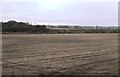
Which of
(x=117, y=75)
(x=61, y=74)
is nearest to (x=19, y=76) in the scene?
(x=61, y=74)

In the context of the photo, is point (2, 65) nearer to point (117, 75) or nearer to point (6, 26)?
point (117, 75)

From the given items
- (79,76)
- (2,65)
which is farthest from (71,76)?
(2,65)

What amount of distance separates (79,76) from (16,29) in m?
71.0

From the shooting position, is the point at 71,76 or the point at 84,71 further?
the point at 84,71

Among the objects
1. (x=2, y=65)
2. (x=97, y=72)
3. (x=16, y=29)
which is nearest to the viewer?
(x=97, y=72)

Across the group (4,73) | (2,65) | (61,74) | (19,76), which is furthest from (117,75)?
(2,65)

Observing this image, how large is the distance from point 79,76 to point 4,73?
9.99 feet

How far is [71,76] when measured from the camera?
1062 centimetres

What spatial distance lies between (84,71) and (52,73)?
153cm

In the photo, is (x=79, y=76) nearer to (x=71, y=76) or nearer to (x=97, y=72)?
(x=71, y=76)

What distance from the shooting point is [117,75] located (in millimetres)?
10727

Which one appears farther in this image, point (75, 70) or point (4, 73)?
point (75, 70)

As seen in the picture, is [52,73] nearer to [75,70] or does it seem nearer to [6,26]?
[75,70]

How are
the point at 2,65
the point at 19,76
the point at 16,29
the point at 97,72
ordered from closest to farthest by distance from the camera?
the point at 19,76 → the point at 97,72 → the point at 2,65 → the point at 16,29
